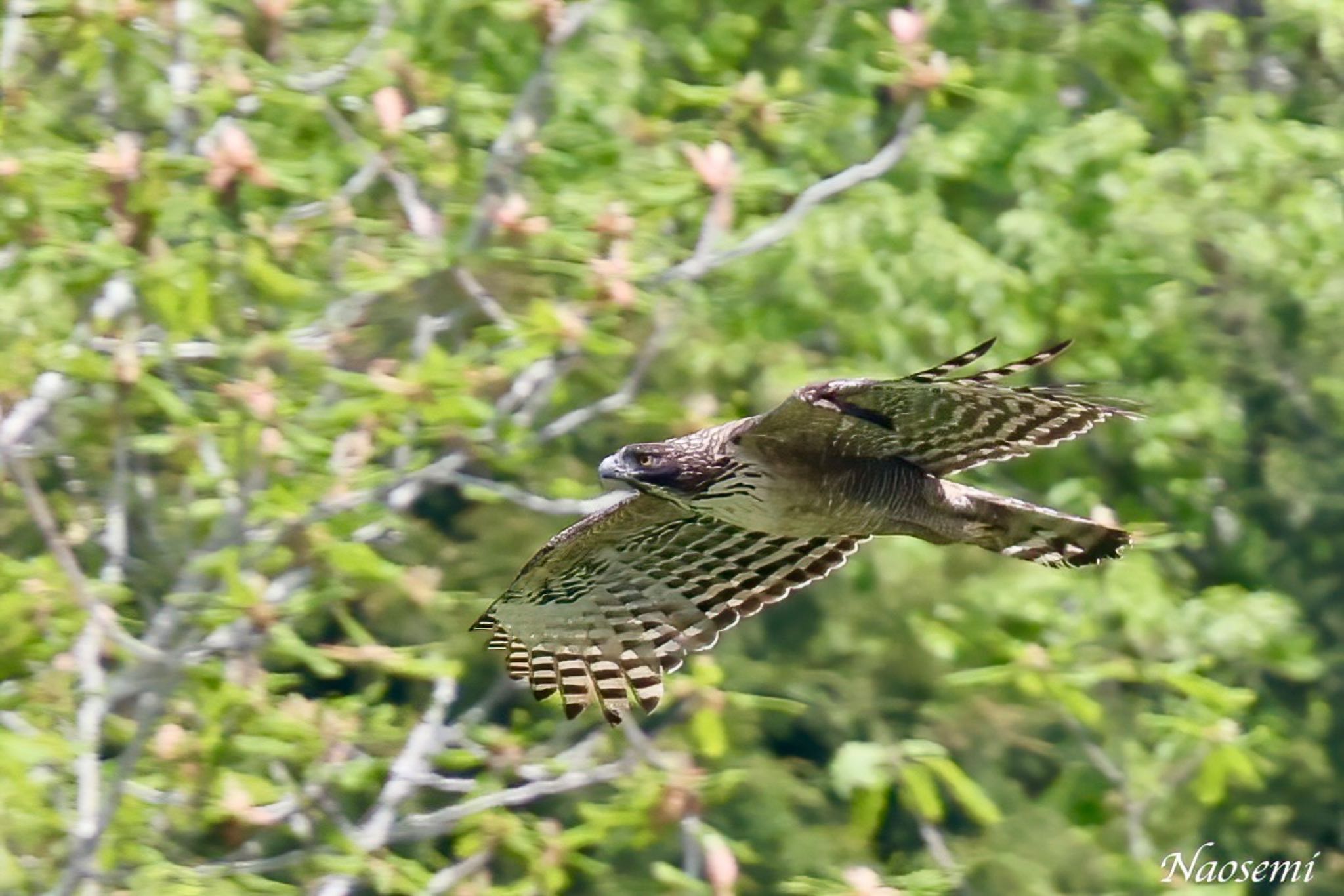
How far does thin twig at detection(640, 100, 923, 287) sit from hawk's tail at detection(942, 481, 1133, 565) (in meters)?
1.59

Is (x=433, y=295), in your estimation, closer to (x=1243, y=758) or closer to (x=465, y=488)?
(x=465, y=488)

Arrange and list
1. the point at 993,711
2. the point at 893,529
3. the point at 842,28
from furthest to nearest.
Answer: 1. the point at 842,28
2. the point at 993,711
3. the point at 893,529

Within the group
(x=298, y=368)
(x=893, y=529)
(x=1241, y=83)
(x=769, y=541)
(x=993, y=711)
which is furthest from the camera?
A: (x=1241, y=83)

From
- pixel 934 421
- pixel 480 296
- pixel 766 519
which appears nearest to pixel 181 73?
pixel 480 296

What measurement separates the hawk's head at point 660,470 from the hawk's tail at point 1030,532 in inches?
21.9

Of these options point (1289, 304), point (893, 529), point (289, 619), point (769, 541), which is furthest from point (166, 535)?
point (1289, 304)

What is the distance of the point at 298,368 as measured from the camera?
605cm

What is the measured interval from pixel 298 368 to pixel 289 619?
70 cm

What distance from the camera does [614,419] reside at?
7762mm

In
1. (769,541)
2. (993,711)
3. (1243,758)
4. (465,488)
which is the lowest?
(993,711)

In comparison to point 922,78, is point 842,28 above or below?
below

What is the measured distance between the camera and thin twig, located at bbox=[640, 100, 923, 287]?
647cm

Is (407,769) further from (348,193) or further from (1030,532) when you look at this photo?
(1030,532)

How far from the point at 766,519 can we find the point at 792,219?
192 centimetres
